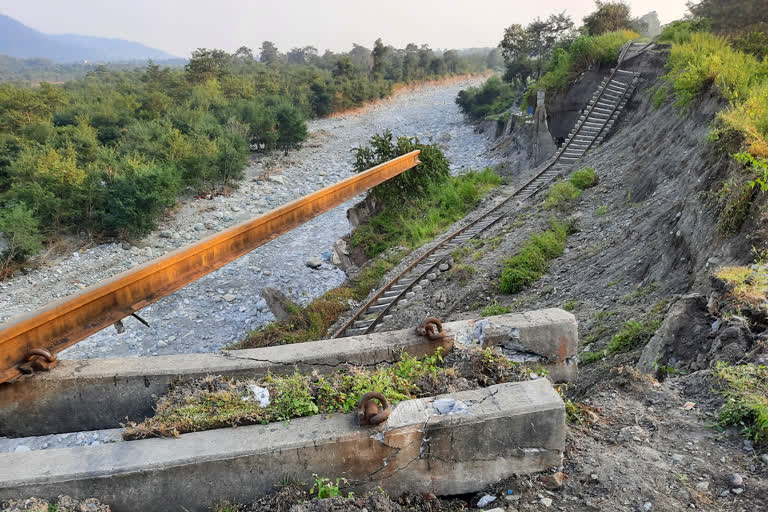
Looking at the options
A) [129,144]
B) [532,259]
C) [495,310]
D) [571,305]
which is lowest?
[495,310]

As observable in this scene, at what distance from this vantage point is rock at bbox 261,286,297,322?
11.5 m

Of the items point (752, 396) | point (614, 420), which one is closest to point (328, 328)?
point (614, 420)

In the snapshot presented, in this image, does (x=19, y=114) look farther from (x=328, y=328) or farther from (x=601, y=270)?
(x=601, y=270)

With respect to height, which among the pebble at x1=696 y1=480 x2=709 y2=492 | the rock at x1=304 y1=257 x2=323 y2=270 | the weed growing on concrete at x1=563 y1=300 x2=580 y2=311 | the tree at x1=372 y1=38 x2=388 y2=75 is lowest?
the rock at x1=304 y1=257 x2=323 y2=270

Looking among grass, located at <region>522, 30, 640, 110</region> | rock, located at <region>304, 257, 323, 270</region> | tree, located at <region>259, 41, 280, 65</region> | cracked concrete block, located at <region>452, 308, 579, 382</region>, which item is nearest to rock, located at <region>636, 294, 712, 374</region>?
cracked concrete block, located at <region>452, 308, 579, 382</region>

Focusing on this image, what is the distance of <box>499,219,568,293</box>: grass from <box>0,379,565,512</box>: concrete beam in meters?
4.98

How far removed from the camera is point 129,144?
20.5m

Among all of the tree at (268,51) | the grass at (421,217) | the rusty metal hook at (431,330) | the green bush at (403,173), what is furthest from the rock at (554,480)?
the tree at (268,51)

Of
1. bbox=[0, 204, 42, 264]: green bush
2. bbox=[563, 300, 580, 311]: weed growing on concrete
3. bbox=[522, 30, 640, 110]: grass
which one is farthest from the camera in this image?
bbox=[522, 30, 640, 110]: grass

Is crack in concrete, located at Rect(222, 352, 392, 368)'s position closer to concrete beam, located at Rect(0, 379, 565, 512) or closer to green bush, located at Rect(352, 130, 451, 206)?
concrete beam, located at Rect(0, 379, 565, 512)

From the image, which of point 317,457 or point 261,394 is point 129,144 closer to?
point 261,394

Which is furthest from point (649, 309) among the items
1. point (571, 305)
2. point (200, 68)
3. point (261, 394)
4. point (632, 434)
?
point (200, 68)

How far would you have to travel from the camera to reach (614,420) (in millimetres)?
3703

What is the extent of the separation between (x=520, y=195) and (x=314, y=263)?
6464 mm
